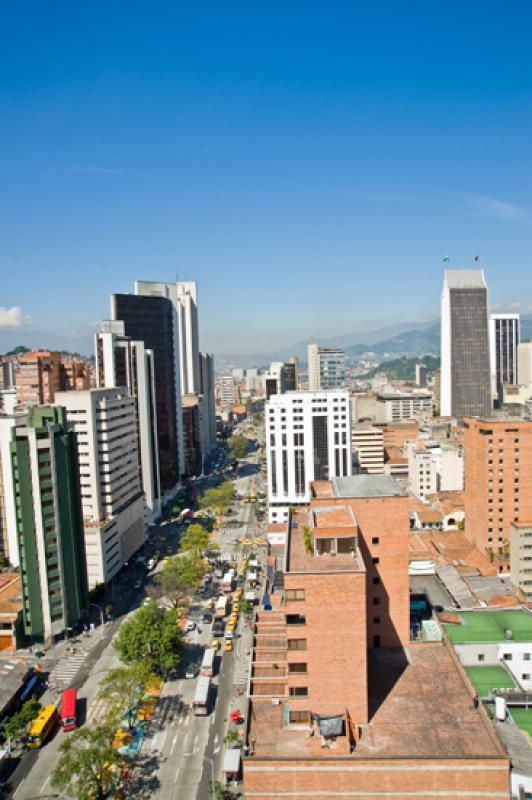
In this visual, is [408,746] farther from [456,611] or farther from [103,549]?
[103,549]

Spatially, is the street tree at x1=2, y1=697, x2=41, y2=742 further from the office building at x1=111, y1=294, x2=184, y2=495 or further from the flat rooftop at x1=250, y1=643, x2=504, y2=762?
the office building at x1=111, y1=294, x2=184, y2=495

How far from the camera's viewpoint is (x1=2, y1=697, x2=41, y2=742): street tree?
3178 centimetres

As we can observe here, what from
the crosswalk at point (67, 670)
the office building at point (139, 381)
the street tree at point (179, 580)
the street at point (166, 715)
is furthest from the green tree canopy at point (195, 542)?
the crosswalk at point (67, 670)

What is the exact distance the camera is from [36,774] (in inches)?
1176

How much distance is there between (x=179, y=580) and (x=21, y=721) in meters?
19.2

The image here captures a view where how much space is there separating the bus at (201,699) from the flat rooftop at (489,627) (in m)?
15.5

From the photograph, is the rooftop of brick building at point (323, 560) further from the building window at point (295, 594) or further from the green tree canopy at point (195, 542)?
the green tree canopy at point (195, 542)

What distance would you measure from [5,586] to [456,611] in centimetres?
3625

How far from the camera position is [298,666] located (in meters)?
21.1

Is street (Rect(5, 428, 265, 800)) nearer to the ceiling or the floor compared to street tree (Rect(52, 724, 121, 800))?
nearer to the floor

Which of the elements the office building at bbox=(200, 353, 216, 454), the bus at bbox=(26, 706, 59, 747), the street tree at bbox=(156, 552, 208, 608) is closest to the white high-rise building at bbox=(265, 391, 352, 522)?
the street tree at bbox=(156, 552, 208, 608)

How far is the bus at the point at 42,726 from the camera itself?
3225 cm

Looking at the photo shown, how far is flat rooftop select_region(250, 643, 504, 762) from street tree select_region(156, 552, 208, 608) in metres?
27.9

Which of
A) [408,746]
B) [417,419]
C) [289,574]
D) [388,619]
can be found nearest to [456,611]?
[388,619]
